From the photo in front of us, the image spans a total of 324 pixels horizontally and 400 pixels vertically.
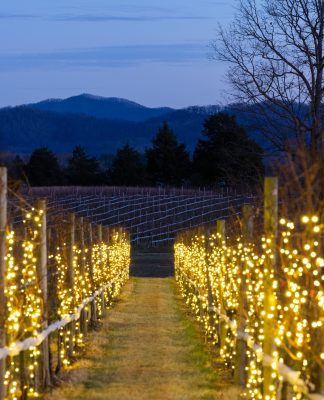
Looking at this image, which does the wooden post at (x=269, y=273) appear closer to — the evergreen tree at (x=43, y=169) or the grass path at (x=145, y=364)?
the grass path at (x=145, y=364)

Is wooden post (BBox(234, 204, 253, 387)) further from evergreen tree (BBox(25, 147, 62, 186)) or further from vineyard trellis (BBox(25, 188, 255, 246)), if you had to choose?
evergreen tree (BBox(25, 147, 62, 186))

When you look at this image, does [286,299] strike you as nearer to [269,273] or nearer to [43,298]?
[269,273]

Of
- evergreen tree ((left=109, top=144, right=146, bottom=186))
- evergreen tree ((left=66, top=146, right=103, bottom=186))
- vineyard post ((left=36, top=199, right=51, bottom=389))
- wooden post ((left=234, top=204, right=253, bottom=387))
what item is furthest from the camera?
evergreen tree ((left=66, top=146, right=103, bottom=186))

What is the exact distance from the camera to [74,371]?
388 inches

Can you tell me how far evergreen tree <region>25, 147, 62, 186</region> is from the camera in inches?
2386

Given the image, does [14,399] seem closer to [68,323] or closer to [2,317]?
[2,317]

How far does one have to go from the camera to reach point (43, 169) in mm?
61094

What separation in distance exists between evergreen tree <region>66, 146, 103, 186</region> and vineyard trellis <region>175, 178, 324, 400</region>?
5222cm

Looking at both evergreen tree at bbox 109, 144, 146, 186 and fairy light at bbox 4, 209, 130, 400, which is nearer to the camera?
fairy light at bbox 4, 209, 130, 400

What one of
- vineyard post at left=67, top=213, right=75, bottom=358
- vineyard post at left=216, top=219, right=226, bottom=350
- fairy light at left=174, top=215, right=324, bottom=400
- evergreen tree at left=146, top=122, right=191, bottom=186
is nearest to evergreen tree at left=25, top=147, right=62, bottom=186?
evergreen tree at left=146, top=122, right=191, bottom=186

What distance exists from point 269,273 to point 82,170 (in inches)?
2241

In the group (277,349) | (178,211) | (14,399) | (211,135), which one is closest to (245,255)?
(277,349)

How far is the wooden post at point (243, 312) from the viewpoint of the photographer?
8750mm

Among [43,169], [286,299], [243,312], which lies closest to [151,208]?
[43,169]
